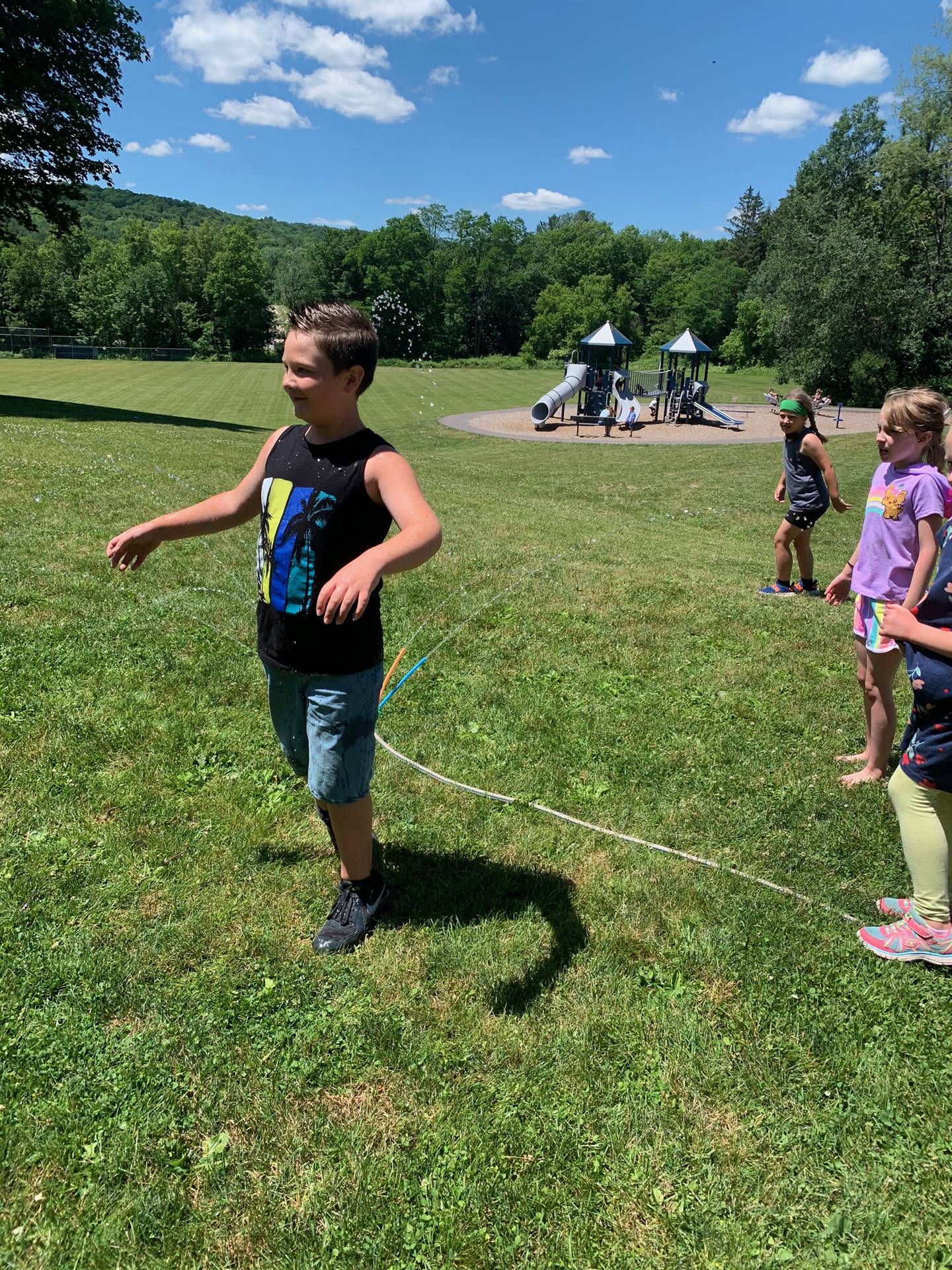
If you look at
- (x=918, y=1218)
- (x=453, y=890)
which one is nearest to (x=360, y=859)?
(x=453, y=890)

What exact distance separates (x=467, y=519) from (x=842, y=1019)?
797 cm

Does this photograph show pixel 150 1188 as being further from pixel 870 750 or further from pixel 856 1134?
pixel 870 750

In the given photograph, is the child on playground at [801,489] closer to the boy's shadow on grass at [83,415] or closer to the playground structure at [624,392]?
the boy's shadow on grass at [83,415]

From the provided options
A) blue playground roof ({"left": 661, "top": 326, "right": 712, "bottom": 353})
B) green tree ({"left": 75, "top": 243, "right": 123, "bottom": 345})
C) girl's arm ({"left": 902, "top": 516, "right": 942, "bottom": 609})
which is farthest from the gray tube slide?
green tree ({"left": 75, "top": 243, "right": 123, "bottom": 345})

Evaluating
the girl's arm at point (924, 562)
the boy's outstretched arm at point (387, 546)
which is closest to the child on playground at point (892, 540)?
the girl's arm at point (924, 562)

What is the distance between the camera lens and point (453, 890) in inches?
121

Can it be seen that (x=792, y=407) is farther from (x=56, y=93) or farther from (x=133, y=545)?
(x=56, y=93)

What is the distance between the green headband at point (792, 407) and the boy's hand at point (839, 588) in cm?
288

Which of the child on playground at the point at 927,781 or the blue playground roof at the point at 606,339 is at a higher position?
the blue playground roof at the point at 606,339

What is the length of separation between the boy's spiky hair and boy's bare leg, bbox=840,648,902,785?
2.79 metres

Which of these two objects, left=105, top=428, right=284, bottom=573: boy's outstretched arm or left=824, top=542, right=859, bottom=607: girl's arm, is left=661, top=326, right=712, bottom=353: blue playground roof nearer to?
left=824, top=542, right=859, bottom=607: girl's arm

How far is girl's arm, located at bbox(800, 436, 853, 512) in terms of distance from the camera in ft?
21.9

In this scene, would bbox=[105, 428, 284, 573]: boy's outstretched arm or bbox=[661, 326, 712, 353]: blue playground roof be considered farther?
bbox=[661, 326, 712, 353]: blue playground roof

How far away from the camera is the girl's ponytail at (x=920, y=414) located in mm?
3420
